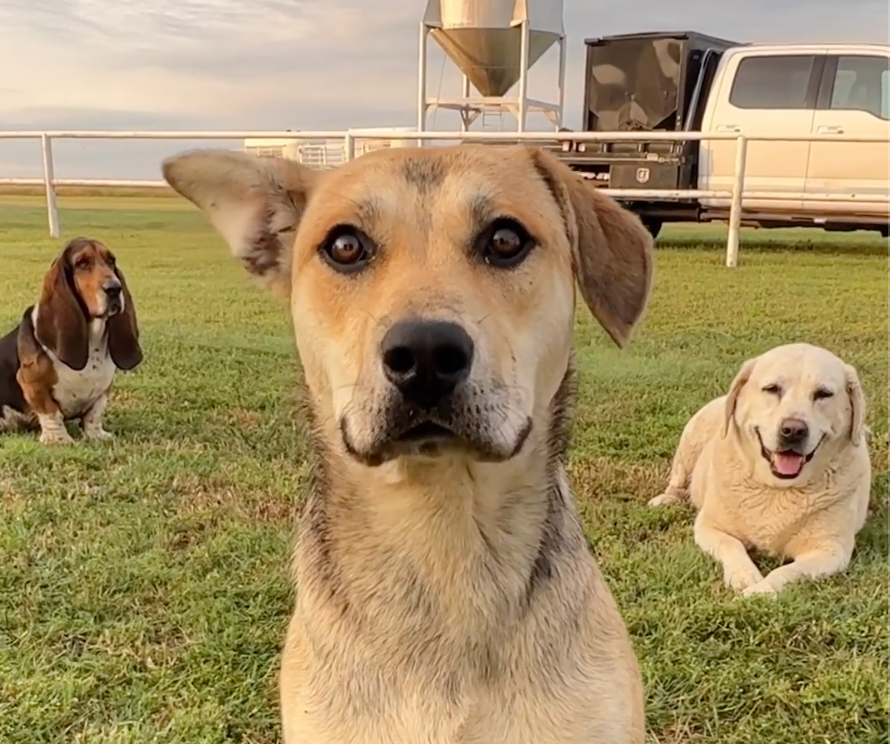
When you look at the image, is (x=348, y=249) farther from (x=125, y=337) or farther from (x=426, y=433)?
(x=125, y=337)

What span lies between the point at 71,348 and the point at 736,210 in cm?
417

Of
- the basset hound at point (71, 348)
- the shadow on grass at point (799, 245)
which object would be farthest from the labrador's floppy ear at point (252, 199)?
the shadow on grass at point (799, 245)

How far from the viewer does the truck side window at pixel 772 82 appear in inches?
342

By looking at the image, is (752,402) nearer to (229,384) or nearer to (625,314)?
(625,314)

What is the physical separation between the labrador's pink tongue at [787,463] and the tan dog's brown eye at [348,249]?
7.53 ft

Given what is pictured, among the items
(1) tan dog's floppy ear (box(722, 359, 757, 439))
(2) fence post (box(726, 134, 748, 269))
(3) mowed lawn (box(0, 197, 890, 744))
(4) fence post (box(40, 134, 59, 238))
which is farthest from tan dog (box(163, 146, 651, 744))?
(2) fence post (box(726, 134, 748, 269))

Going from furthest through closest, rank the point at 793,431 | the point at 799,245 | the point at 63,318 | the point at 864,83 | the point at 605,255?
the point at 864,83 < the point at 799,245 < the point at 63,318 < the point at 793,431 < the point at 605,255

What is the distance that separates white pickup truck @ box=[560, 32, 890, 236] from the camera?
676 cm

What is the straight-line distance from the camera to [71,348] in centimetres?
458

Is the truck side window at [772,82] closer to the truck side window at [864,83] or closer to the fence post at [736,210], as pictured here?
the truck side window at [864,83]

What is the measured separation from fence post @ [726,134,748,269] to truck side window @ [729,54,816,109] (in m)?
2.67

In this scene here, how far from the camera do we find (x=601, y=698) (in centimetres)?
181

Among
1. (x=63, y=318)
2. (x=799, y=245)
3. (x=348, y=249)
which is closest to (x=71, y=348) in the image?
(x=63, y=318)

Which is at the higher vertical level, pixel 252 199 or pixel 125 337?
pixel 252 199
